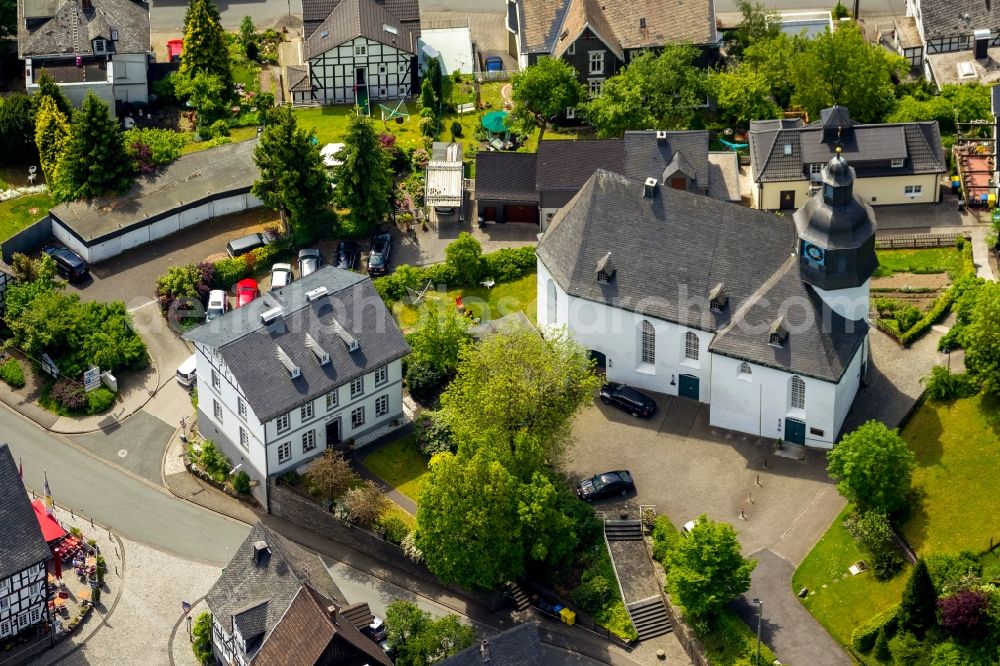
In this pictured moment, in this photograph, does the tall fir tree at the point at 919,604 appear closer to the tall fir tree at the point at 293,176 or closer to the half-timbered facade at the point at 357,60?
the tall fir tree at the point at 293,176

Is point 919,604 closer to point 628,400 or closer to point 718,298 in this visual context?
point 718,298

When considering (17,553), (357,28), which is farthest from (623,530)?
(357,28)

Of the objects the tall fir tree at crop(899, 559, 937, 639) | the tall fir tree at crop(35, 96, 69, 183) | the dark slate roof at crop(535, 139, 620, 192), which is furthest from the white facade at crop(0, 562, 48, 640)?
the tall fir tree at crop(899, 559, 937, 639)

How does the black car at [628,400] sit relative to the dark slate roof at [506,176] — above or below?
below

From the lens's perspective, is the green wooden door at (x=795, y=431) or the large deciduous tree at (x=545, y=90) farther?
the large deciduous tree at (x=545, y=90)

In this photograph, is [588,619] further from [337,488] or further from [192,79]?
[192,79]

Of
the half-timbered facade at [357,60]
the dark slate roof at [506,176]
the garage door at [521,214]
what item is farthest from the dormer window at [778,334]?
the half-timbered facade at [357,60]

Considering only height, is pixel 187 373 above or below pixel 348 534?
above
